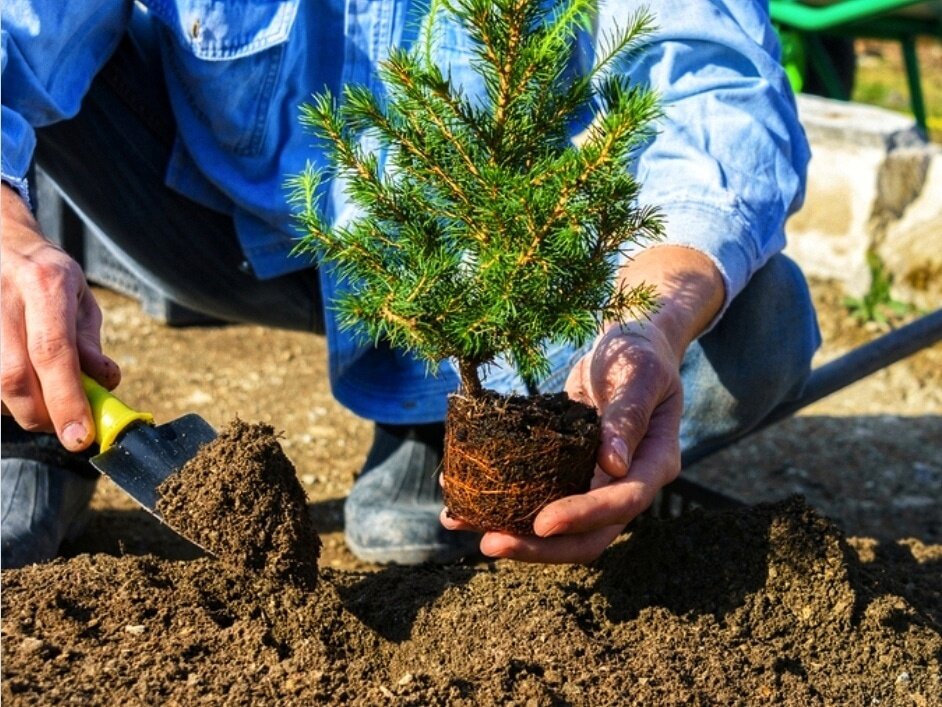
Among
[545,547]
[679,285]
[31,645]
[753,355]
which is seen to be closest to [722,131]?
[679,285]

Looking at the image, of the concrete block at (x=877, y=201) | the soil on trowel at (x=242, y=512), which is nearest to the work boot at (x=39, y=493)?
the soil on trowel at (x=242, y=512)

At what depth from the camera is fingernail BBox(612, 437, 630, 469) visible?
1.86 metres

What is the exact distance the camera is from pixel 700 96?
2.43 meters

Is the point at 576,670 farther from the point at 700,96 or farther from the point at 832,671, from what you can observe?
the point at 700,96

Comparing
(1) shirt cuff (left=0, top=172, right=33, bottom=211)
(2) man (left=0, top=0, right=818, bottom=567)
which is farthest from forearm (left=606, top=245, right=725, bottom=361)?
(1) shirt cuff (left=0, top=172, right=33, bottom=211)

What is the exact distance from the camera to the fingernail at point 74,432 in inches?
74.9

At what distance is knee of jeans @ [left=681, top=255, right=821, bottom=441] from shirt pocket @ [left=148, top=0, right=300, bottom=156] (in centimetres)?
111

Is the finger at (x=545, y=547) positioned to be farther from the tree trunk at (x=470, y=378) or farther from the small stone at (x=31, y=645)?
the small stone at (x=31, y=645)

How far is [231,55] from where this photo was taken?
2.66m

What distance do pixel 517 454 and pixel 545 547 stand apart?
0.17 m

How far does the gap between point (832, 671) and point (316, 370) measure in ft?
8.38

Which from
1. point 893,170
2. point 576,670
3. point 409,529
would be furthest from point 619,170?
point 893,170

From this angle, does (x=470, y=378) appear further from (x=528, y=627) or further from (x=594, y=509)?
(x=528, y=627)

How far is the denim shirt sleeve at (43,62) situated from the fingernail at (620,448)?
3.77 feet
